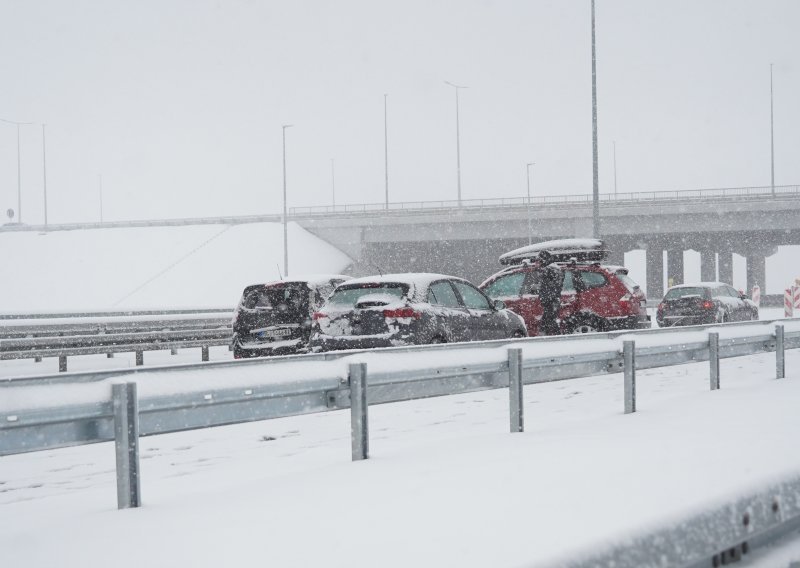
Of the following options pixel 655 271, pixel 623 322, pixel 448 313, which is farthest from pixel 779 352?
pixel 655 271

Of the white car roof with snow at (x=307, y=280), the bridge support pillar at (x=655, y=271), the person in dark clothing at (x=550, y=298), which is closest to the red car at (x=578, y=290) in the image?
the person in dark clothing at (x=550, y=298)

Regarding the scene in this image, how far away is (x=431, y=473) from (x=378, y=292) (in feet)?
21.2

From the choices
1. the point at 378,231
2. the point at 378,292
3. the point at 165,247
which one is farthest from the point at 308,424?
the point at 165,247

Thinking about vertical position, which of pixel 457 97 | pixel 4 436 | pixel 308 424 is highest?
pixel 457 97

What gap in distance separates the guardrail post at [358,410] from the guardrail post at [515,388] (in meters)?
1.68

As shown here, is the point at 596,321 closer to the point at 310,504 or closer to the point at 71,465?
the point at 71,465

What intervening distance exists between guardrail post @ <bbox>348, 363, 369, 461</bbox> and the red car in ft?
33.1

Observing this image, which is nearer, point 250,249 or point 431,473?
point 431,473

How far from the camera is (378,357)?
21.3 ft

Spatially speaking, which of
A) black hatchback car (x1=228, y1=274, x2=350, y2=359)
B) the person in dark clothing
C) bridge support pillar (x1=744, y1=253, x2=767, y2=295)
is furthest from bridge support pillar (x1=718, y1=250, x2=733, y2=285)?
black hatchback car (x1=228, y1=274, x2=350, y2=359)

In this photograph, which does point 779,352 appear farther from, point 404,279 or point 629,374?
point 404,279

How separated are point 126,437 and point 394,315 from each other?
22.2ft

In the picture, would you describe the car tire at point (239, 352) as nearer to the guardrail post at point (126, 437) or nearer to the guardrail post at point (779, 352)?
the guardrail post at point (779, 352)

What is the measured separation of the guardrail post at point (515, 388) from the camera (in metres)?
7.40
